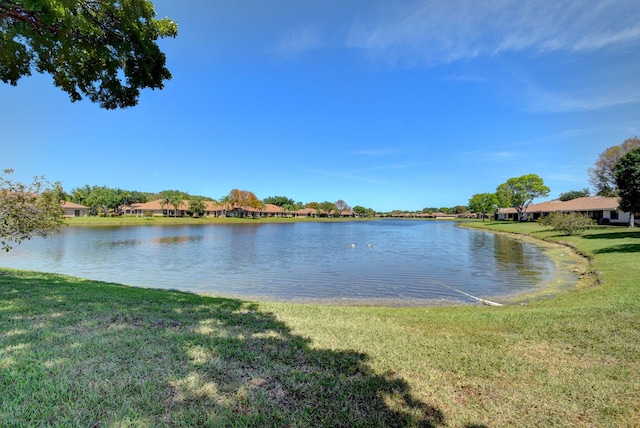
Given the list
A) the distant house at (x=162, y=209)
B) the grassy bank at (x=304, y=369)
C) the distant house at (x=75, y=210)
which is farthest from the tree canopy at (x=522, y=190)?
the distant house at (x=75, y=210)

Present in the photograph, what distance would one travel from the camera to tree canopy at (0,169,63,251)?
9438 mm

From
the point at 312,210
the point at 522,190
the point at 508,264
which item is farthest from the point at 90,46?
the point at 312,210

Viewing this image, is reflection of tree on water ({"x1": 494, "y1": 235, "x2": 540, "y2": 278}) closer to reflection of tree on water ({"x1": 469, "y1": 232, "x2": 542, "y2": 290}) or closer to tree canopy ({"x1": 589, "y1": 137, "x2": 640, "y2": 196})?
reflection of tree on water ({"x1": 469, "y1": 232, "x2": 542, "y2": 290})

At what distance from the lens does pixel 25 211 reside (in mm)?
9820

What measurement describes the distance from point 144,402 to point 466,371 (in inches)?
134

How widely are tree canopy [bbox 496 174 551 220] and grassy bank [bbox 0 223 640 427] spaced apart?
69819 millimetres

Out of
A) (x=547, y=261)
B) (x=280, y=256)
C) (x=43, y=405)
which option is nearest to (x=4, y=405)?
(x=43, y=405)

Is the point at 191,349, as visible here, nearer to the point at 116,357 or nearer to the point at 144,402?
the point at 116,357

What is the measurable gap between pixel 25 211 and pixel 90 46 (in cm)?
706

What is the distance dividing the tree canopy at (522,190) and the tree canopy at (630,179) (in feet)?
165

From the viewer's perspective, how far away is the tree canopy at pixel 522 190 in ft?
212

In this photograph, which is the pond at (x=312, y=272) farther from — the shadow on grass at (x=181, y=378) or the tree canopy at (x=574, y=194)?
the tree canopy at (x=574, y=194)

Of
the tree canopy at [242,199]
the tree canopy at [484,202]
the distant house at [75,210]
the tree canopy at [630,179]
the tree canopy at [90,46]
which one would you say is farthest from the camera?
the tree canopy at [242,199]

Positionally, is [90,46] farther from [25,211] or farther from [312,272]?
[312,272]
